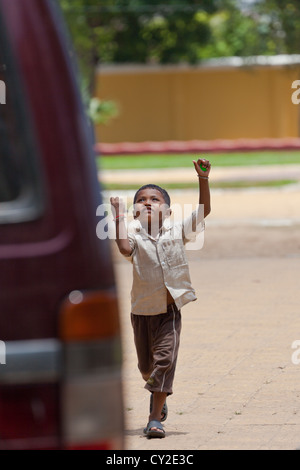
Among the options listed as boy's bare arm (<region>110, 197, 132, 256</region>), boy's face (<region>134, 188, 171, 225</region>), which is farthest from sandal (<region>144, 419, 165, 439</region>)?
boy's face (<region>134, 188, 171, 225</region>)

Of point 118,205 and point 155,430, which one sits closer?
point 118,205

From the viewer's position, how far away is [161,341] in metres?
5.38

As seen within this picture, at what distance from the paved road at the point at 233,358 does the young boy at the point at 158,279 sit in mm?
355

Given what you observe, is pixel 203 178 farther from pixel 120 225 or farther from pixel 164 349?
pixel 164 349

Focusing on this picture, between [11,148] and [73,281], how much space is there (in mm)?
409

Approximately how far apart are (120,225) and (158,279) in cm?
37

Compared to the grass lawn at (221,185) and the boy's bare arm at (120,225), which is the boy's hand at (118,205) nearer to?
the boy's bare arm at (120,225)

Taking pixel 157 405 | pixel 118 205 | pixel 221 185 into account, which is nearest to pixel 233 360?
pixel 157 405

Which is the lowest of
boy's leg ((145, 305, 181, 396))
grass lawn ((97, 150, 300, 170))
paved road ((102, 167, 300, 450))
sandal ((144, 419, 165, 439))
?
grass lawn ((97, 150, 300, 170))

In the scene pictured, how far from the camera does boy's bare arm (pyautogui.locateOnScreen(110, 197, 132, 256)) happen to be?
5078 millimetres

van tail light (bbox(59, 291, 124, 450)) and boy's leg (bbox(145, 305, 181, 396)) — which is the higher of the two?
van tail light (bbox(59, 291, 124, 450))

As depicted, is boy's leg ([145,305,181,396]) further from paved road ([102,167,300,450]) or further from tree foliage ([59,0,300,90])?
tree foliage ([59,0,300,90])

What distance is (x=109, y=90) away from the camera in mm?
48719

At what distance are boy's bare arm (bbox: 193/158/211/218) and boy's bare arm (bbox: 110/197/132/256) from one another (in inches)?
17.1
